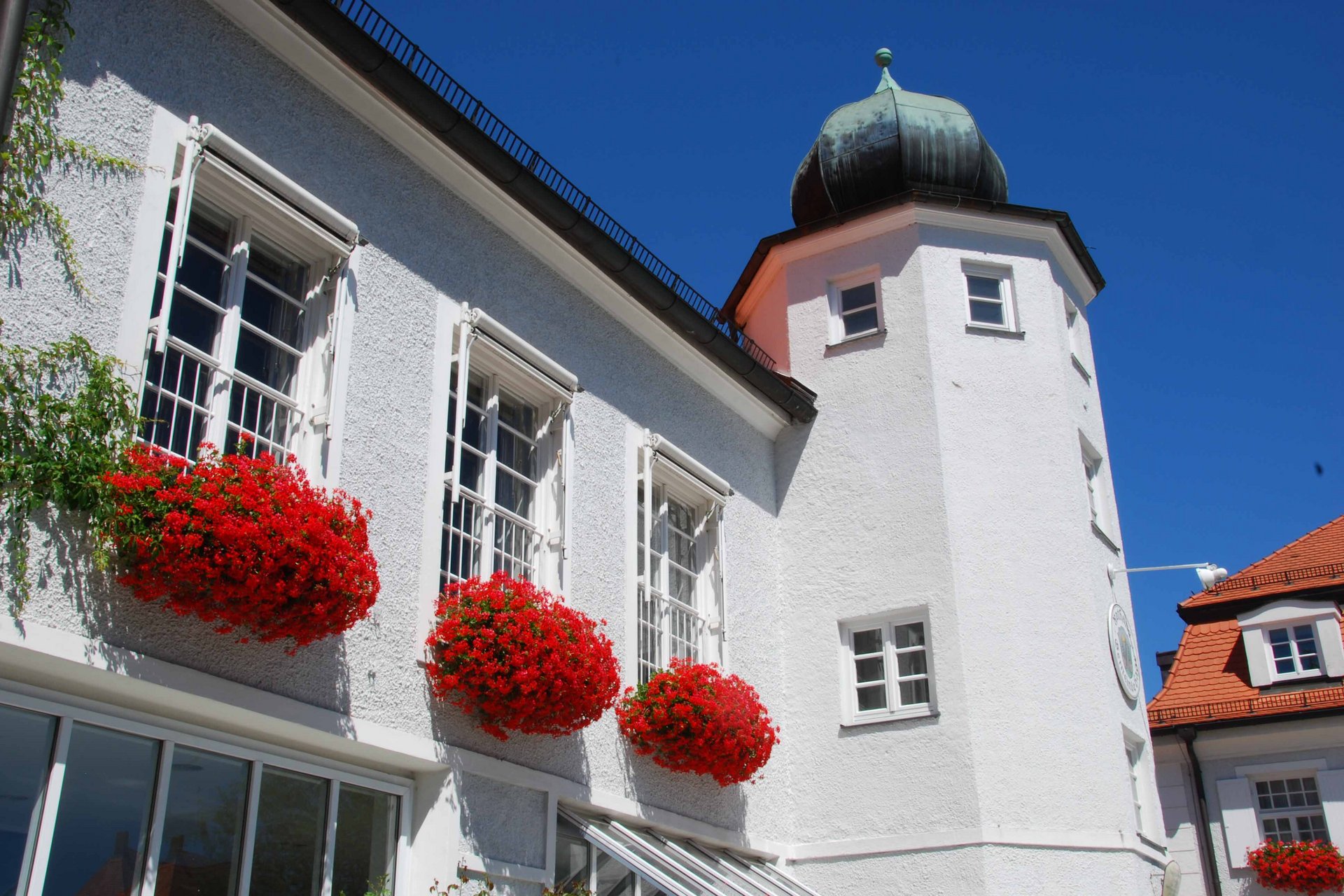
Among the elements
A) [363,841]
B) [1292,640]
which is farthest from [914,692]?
[1292,640]

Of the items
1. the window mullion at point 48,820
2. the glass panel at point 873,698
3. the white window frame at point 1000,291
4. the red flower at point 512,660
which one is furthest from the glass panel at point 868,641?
the window mullion at point 48,820

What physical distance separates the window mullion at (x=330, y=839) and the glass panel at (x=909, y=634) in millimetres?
6251

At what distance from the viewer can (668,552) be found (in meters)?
12.1

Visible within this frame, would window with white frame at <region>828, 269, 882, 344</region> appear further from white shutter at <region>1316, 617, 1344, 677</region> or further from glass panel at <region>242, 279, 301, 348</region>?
white shutter at <region>1316, 617, 1344, 677</region>

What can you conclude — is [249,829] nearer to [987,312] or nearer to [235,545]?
[235,545]

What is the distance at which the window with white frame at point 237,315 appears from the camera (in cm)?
746

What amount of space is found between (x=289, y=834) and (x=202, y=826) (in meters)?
0.64

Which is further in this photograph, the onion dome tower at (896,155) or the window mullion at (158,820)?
the onion dome tower at (896,155)

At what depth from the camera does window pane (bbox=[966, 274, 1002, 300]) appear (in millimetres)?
14445

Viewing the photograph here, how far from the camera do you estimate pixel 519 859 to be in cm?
889

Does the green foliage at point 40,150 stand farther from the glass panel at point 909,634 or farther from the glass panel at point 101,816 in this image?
the glass panel at point 909,634

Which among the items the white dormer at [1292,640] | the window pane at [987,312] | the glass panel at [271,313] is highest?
the window pane at [987,312]

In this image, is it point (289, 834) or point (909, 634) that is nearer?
point (289, 834)

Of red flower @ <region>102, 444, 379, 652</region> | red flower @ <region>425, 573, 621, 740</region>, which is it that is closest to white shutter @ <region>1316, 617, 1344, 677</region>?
red flower @ <region>425, 573, 621, 740</region>
